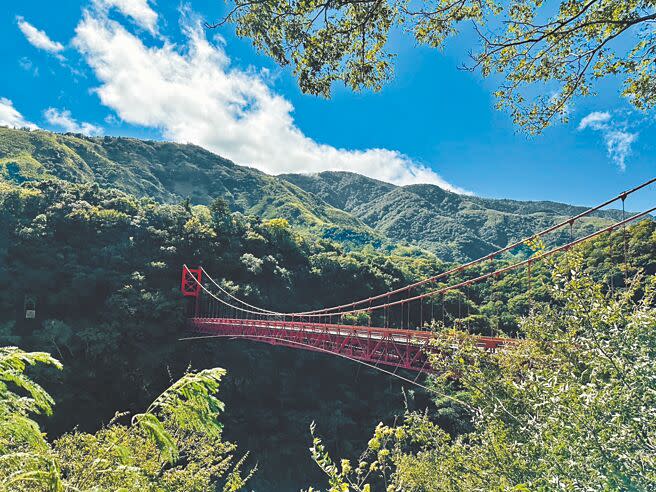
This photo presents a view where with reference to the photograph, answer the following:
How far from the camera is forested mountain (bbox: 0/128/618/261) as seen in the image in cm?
5559

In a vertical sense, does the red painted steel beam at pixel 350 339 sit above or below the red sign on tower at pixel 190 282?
below

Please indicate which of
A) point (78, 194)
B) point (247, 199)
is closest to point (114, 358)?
point (78, 194)

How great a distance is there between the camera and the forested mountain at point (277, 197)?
55.6 metres

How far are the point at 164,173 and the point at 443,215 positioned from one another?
64841mm

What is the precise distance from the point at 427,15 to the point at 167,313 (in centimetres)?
2268

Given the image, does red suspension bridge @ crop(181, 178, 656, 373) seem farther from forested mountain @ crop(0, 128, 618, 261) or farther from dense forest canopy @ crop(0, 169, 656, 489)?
forested mountain @ crop(0, 128, 618, 261)

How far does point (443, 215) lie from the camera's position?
3565 inches

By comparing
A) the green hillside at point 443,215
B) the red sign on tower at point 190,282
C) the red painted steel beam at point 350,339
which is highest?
the green hillside at point 443,215

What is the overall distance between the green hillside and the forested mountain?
22 centimetres

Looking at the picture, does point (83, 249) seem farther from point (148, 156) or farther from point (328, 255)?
point (148, 156)

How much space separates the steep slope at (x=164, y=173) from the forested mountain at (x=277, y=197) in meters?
0.20

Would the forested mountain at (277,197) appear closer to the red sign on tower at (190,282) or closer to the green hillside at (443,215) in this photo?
the green hillside at (443,215)

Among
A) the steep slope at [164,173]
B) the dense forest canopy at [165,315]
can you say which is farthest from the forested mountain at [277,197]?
the dense forest canopy at [165,315]

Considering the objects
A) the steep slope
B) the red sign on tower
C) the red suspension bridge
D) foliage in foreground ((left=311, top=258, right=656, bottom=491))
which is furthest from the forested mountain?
foliage in foreground ((left=311, top=258, right=656, bottom=491))
